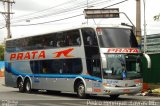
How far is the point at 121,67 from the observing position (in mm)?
22328

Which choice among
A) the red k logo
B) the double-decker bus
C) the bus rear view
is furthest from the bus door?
the red k logo

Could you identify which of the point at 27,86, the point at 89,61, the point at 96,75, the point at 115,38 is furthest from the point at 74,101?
the point at 27,86

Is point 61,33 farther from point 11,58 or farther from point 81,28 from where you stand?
point 11,58

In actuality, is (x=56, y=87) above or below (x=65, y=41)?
below

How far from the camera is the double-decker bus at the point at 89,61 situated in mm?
22297

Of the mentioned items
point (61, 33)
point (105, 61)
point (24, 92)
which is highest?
point (61, 33)

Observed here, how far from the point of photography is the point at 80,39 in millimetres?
23797

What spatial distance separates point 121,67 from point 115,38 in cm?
153

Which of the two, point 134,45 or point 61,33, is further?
point 61,33

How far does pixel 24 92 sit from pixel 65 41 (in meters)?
6.90

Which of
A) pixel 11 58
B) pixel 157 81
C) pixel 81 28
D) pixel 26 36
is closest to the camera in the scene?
pixel 81 28

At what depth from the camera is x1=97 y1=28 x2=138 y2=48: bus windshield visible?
74.1 ft

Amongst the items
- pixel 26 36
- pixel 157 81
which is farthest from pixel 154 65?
pixel 26 36

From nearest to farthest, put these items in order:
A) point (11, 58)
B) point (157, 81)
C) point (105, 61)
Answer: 1. point (105, 61)
2. point (157, 81)
3. point (11, 58)
